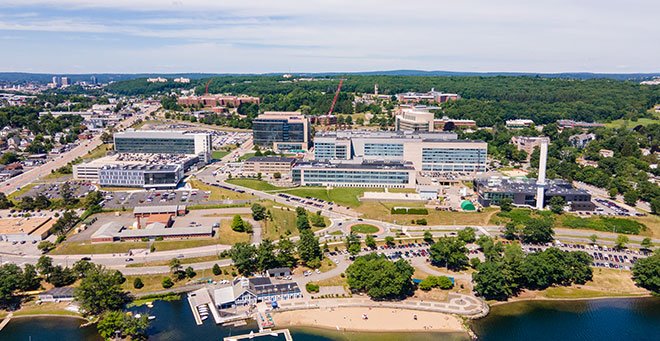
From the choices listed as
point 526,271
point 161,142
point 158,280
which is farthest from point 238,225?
point 161,142

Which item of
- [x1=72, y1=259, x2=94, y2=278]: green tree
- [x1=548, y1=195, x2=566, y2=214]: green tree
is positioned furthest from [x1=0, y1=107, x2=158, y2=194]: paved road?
[x1=548, y1=195, x2=566, y2=214]: green tree

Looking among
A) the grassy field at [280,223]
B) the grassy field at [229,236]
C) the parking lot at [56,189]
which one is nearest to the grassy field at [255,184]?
the grassy field at [280,223]

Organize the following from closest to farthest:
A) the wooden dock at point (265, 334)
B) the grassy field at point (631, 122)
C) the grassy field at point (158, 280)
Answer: the wooden dock at point (265, 334) → the grassy field at point (158, 280) → the grassy field at point (631, 122)

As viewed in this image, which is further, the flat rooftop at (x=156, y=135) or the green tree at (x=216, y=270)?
the flat rooftop at (x=156, y=135)

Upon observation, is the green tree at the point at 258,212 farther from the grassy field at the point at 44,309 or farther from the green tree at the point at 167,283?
the grassy field at the point at 44,309

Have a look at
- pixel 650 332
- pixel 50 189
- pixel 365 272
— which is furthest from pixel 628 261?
pixel 50 189

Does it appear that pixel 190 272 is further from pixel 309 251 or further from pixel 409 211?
pixel 409 211

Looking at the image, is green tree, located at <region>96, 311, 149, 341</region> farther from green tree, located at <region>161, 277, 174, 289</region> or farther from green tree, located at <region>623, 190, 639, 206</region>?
green tree, located at <region>623, 190, 639, 206</region>
